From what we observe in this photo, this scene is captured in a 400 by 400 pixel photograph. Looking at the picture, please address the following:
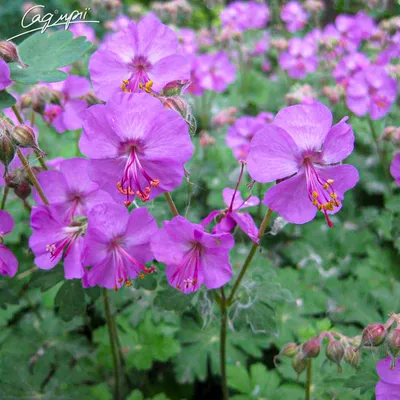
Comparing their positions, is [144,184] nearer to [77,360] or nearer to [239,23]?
[77,360]

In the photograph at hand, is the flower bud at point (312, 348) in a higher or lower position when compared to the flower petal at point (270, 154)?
lower

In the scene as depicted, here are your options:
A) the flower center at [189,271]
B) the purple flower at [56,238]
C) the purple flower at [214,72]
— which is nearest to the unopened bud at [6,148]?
the purple flower at [56,238]

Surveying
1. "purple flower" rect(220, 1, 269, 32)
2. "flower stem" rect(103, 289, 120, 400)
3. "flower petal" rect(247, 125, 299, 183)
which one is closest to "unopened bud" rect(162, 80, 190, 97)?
"flower petal" rect(247, 125, 299, 183)

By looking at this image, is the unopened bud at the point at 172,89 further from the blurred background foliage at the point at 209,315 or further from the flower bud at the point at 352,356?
the flower bud at the point at 352,356

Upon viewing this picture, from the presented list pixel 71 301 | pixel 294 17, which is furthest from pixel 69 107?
pixel 294 17

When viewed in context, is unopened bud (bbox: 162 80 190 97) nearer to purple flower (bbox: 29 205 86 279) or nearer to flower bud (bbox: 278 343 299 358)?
purple flower (bbox: 29 205 86 279)
